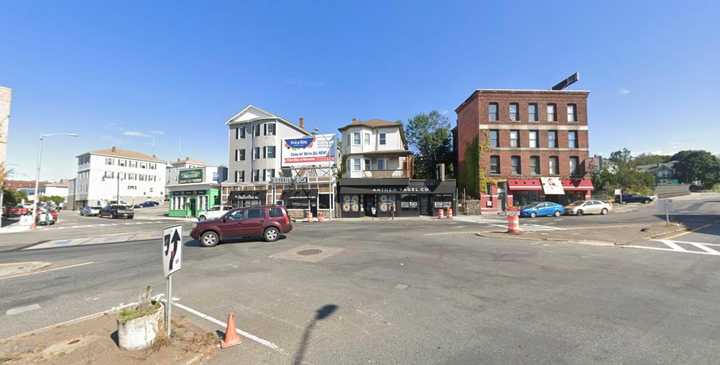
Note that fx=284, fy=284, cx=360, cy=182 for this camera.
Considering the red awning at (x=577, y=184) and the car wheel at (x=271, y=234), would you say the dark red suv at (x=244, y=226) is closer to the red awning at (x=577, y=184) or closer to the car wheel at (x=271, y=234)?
the car wheel at (x=271, y=234)

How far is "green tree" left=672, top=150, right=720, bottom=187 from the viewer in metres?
67.6

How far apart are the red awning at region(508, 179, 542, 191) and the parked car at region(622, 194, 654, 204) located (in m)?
22.3

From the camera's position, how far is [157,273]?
27.2ft

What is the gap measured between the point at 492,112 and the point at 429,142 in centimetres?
1459

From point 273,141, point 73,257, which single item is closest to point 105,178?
point 273,141

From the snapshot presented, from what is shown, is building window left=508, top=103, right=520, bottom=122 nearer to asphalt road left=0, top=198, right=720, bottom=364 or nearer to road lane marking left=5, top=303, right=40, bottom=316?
asphalt road left=0, top=198, right=720, bottom=364

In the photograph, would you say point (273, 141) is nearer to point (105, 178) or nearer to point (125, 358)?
point (125, 358)

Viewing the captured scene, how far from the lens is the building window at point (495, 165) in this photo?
32.9 metres

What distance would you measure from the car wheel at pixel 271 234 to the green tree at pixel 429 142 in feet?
113

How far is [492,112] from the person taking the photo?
33.5 metres

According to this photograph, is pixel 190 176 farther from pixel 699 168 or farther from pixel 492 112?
pixel 699 168

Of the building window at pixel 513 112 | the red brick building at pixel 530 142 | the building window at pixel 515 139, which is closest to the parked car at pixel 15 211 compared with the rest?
the red brick building at pixel 530 142

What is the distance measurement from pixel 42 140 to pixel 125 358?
33.0 m

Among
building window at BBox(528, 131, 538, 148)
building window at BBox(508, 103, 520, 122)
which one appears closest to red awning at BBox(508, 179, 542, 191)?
building window at BBox(528, 131, 538, 148)
